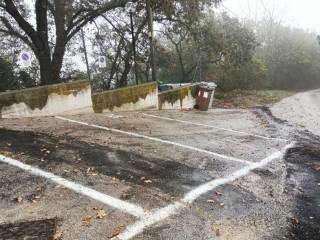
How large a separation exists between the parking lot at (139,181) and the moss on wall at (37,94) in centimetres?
61

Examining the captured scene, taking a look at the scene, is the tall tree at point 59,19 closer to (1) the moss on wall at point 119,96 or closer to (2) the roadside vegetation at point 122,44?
(2) the roadside vegetation at point 122,44

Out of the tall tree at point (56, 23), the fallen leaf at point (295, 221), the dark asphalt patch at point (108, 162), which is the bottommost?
the fallen leaf at point (295, 221)

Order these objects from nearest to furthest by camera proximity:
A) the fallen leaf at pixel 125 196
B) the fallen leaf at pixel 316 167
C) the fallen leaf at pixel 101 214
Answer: the fallen leaf at pixel 101 214 < the fallen leaf at pixel 125 196 < the fallen leaf at pixel 316 167

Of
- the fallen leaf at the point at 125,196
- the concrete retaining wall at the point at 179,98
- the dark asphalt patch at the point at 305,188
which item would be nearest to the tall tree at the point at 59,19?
the concrete retaining wall at the point at 179,98

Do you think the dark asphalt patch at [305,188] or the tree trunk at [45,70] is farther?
the tree trunk at [45,70]

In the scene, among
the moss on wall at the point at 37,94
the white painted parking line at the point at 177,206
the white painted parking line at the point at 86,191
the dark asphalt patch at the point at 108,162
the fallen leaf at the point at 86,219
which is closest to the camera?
the white painted parking line at the point at 177,206

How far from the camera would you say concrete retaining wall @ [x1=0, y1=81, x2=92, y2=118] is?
10515 millimetres

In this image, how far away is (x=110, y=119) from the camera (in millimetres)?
11984

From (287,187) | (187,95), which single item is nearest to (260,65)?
(187,95)

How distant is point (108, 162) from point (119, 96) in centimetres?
676

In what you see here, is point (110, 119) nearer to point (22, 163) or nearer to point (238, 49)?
point (22, 163)

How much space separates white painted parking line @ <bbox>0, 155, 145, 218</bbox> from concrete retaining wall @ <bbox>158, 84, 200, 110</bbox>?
9.58 m

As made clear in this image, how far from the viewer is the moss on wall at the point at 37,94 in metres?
10.5

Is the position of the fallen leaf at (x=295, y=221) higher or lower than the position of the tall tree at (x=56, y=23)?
lower
